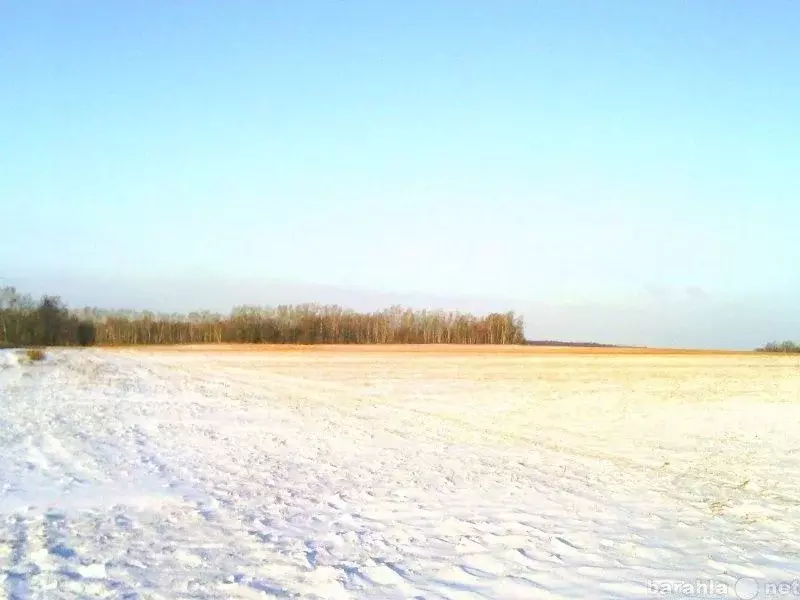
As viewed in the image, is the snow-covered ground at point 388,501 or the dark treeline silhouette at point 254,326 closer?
the snow-covered ground at point 388,501

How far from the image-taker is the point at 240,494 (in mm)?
9164

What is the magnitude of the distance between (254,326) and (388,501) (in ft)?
324

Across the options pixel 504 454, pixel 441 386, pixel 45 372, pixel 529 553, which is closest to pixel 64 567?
pixel 529 553

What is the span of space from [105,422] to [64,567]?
9762mm

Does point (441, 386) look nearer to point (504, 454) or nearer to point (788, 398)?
point (788, 398)

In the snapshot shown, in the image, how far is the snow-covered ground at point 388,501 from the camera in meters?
6.09

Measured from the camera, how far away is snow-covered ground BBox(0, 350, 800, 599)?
6.09 metres

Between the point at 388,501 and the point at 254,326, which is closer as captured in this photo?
the point at 388,501

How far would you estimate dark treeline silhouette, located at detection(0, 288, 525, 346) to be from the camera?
302 ft

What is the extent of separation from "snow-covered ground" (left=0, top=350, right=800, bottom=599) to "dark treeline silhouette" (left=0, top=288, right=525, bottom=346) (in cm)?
7930

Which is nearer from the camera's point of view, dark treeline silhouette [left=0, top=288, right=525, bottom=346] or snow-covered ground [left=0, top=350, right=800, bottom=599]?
snow-covered ground [left=0, top=350, right=800, bottom=599]

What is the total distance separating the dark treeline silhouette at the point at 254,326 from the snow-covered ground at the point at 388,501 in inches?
3122

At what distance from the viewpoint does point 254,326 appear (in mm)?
105625

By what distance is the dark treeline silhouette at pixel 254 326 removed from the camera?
302ft
